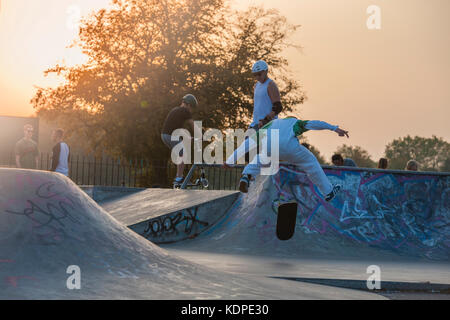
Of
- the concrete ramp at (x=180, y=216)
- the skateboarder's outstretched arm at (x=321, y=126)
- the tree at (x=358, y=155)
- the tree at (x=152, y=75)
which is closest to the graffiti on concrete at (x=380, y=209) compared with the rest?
the concrete ramp at (x=180, y=216)

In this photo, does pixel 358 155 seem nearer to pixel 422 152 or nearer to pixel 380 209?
pixel 422 152

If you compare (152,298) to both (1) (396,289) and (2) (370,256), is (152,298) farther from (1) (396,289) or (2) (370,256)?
(2) (370,256)

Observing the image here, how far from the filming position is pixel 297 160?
700 cm

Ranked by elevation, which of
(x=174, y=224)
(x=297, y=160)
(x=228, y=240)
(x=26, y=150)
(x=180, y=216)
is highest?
(x=26, y=150)

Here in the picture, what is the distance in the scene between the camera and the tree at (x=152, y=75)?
1101 inches

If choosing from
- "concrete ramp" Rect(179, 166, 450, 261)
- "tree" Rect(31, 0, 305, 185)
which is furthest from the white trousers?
"tree" Rect(31, 0, 305, 185)

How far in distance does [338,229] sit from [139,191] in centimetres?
620

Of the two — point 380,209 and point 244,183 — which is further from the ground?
point 244,183

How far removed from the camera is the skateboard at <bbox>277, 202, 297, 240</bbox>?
7.61 m

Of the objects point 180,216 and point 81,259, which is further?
point 180,216

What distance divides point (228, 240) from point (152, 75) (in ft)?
64.3

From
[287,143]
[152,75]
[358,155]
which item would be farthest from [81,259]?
[358,155]

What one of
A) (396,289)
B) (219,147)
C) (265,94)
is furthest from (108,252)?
(219,147)

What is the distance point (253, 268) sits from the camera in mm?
6363
